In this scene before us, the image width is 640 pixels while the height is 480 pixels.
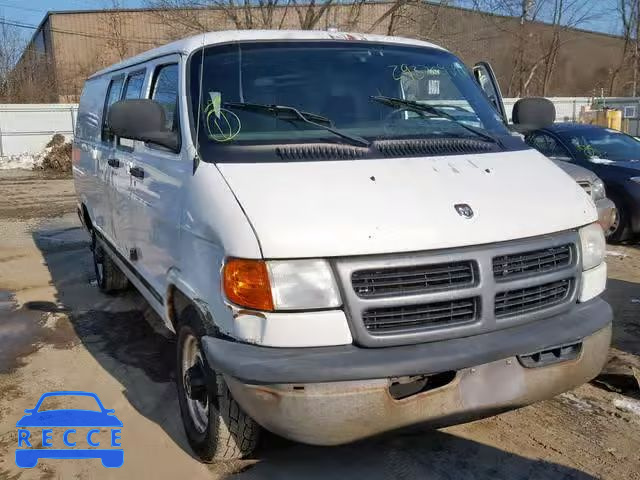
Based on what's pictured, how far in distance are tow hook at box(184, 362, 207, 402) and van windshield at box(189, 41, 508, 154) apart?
1.17 metres

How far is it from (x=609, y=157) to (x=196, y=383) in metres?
8.04

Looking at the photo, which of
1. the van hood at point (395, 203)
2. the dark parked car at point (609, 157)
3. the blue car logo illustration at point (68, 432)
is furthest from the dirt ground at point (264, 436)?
the dark parked car at point (609, 157)

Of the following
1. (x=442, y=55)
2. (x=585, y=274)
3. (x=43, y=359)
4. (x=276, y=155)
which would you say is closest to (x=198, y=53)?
(x=276, y=155)

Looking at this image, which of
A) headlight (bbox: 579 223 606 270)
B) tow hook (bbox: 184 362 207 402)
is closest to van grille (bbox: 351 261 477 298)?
headlight (bbox: 579 223 606 270)

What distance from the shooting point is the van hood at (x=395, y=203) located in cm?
272

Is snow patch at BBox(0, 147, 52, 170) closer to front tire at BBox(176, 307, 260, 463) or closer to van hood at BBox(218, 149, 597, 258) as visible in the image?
front tire at BBox(176, 307, 260, 463)

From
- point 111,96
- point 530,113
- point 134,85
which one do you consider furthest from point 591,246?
point 111,96

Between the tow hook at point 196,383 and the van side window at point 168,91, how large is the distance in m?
1.32

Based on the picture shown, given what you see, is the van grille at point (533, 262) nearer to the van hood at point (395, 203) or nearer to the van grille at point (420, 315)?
the van hood at point (395, 203)

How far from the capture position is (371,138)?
352cm

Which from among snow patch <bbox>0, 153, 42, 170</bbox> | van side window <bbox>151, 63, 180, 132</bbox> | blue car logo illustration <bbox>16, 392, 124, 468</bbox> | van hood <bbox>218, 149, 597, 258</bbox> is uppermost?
van side window <bbox>151, 63, 180, 132</bbox>

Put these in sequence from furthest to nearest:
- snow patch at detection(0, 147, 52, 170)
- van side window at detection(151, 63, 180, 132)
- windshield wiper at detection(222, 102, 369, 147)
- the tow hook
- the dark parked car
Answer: snow patch at detection(0, 147, 52, 170)
the dark parked car
van side window at detection(151, 63, 180, 132)
windshield wiper at detection(222, 102, 369, 147)
the tow hook

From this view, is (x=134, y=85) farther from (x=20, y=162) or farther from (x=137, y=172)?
(x=20, y=162)

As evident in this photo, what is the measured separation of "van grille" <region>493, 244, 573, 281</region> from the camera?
9.66 feet
